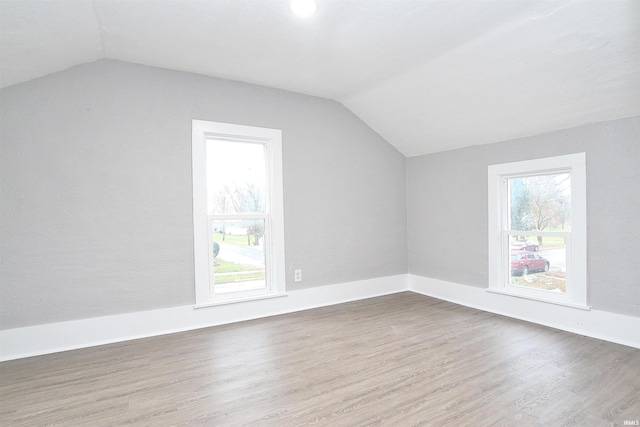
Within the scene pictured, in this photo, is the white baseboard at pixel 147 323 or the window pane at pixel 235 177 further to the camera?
the window pane at pixel 235 177

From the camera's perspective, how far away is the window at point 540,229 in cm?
321

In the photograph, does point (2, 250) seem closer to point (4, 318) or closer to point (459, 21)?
point (4, 318)

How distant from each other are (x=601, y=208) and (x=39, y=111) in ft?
16.2

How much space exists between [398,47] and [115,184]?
2808mm

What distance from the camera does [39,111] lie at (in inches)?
114

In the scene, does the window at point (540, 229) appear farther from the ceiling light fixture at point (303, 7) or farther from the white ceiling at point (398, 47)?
the ceiling light fixture at point (303, 7)

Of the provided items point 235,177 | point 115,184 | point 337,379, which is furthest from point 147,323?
point 337,379

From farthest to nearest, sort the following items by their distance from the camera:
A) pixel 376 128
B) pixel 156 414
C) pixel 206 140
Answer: pixel 376 128 → pixel 206 140 → pixel 156 414

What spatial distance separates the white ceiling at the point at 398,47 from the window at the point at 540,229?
45cm

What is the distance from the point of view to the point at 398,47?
115 inches

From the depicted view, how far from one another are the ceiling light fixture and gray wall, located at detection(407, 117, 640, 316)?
8.62 ft

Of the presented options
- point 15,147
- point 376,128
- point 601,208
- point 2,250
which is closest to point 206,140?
point 15,147

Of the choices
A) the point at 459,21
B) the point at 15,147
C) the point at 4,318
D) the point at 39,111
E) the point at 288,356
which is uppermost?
the point at 459,21

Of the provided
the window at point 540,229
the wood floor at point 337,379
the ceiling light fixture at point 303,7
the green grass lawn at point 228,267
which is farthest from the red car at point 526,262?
the ceiling light fixture at point 303,7
